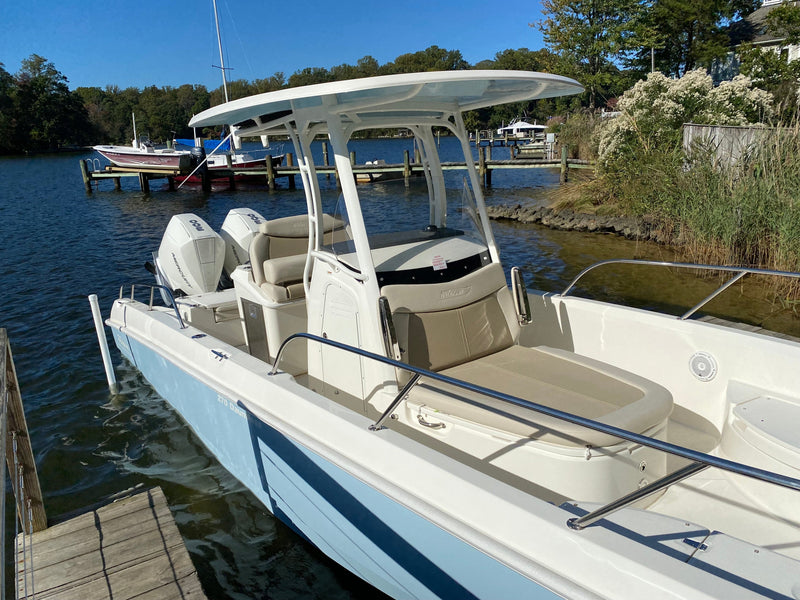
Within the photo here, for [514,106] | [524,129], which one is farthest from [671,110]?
[514,106]

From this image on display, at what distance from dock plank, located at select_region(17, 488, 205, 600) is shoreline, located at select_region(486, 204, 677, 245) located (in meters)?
7.84

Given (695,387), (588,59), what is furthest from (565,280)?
(588,59)

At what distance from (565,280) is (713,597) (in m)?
8.41

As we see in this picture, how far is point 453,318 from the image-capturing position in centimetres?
346

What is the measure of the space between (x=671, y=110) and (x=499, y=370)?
11.4 metres

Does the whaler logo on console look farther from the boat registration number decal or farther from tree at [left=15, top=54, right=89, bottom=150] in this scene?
tree at [left=15, top=54, right=89, bottom=150]

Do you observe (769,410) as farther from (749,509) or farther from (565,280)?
(565,280)

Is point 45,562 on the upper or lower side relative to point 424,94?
lower

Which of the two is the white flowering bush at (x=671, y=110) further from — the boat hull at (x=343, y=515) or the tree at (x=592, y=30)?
the tree at (x=592, y=30)

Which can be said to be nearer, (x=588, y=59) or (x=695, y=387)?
(x=695, y=387)

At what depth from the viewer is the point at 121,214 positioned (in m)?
20.2

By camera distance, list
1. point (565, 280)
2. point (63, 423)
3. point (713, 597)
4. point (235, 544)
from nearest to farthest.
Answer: point (713, 597) → point (235, 544) → point (63, 423) → point (565, 280)

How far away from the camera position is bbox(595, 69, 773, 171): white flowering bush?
39.9 ft

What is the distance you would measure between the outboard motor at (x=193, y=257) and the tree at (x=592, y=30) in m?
30.2
